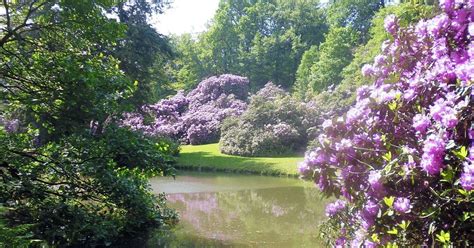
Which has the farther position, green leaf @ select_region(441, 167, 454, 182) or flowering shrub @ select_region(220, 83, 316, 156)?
flowering shrub @ select_region(220, 83, 316, 156)

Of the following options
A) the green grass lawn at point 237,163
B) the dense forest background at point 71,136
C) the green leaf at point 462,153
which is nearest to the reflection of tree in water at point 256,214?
the dense forest background at point 71,136

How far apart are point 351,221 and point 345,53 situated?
32.9 metres

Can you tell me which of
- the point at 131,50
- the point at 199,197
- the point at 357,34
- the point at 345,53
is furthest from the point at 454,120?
the point at 357,34

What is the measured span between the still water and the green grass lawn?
119 centimetres

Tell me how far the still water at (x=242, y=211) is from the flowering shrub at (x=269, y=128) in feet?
18.8

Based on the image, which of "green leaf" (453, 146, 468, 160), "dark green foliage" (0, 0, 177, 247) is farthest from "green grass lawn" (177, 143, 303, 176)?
"green leaf" (453, 146, 468, 160)

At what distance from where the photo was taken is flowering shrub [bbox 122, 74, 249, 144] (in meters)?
30.5

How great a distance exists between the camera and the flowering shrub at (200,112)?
1200 inches

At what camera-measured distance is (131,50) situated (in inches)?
706

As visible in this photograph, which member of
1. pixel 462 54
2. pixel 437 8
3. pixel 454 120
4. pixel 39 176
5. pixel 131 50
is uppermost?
pixel 131 50

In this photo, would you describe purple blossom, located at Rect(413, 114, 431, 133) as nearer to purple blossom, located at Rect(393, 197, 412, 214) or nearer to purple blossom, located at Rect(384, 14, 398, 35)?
purple blossom, located at Rect(393, 197, 412, 214)

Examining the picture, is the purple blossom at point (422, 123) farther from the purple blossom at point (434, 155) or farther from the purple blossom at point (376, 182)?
the purple blossom at point (376, 182)

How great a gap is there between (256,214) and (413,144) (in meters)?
8.61

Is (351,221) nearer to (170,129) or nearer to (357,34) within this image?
(170,129)
